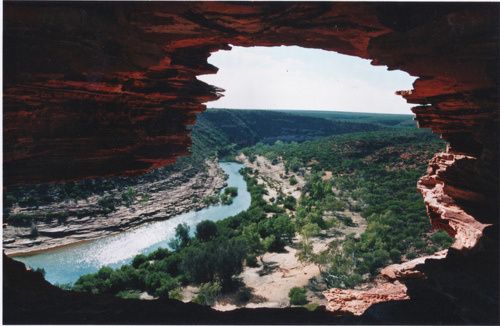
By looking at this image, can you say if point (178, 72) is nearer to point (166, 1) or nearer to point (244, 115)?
point (166, 1)

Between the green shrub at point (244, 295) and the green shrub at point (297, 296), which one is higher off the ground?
the green shrub at point (297, 296)

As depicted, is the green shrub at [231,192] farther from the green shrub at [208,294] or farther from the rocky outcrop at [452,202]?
the rocky outcrop at [452,202]

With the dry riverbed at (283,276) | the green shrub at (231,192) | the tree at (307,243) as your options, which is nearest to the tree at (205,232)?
the dry riverbed at (283,276)

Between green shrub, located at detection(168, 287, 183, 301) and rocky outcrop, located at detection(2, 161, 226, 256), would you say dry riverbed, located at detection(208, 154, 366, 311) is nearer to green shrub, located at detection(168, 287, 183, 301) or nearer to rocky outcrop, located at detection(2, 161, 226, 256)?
green shrub, located at detection(168, 287, 183, 301)

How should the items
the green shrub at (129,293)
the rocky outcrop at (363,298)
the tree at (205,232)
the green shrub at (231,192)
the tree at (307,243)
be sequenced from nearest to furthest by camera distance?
1. the rocky outcrop at (363,298)
2. the green shrub at (129,293)
3. the tree at (307,243)
4. the tree at (205,232)
5. the green shrub at (231,192)

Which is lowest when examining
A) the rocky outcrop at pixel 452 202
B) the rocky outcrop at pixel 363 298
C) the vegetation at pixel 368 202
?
the vegetation at pixel 368 202

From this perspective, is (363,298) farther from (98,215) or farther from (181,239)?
(98,215)

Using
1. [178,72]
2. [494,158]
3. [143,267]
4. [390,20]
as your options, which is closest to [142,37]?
[178,72]
